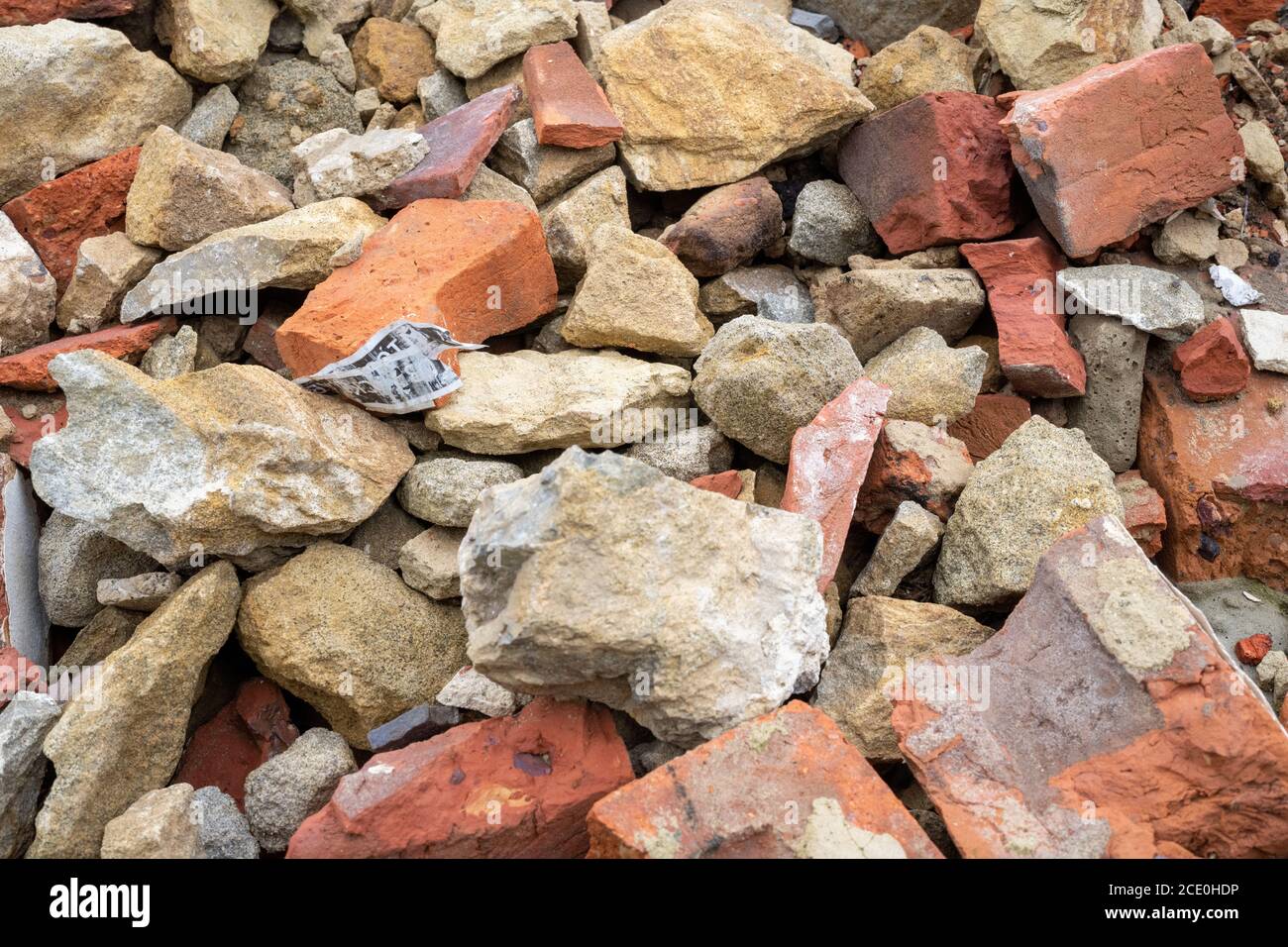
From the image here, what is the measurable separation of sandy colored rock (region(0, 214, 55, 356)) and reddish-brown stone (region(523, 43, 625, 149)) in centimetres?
199

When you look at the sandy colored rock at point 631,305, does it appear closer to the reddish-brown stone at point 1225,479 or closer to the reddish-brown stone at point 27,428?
the reddish-brown stone at point 1225,479

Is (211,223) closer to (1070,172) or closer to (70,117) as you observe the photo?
(70,117)

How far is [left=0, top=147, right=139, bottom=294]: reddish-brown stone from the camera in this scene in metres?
4.23

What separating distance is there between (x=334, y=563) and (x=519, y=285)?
1.25 metres

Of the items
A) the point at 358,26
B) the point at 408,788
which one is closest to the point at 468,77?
the point at 358,26

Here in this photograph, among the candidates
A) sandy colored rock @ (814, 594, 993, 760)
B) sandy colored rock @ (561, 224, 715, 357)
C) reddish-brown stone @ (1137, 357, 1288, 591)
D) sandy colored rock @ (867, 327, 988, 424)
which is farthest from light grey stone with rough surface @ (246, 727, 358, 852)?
reddish-brown stone @ (1137, 357, 1288, 591)

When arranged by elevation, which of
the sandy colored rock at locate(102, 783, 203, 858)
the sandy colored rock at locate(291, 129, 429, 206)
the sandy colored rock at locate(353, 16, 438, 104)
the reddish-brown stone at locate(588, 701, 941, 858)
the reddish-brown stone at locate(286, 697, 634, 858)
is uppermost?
the sandy colored rock at locate(353, 16, 438, 104)

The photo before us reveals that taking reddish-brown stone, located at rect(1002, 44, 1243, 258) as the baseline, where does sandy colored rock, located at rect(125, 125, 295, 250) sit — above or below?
below

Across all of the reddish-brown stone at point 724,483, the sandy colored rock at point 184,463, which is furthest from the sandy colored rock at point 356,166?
the reddish-brown stone at point 724,483

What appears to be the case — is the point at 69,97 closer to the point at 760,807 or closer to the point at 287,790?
the point at 287,790

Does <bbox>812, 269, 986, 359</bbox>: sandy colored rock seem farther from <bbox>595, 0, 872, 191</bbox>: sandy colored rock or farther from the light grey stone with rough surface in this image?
the light grey stone with rough surface

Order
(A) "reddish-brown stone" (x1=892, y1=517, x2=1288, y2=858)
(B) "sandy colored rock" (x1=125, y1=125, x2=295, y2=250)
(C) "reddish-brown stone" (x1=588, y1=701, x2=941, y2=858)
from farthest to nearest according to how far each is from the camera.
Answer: (B) "sandy colored rock" (x1=125, y1=125, x2=295, y2=250), (A) "reddish-brown stone" (x1=892, y1=517, x2=1288, y2=858), (C) "reddish-brown stone" (x1=588, y1=701, x2=941, y2=858)

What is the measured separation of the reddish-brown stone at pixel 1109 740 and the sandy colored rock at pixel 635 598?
445mm

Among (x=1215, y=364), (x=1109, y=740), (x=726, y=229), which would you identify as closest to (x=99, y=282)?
(x=726, y=229)
